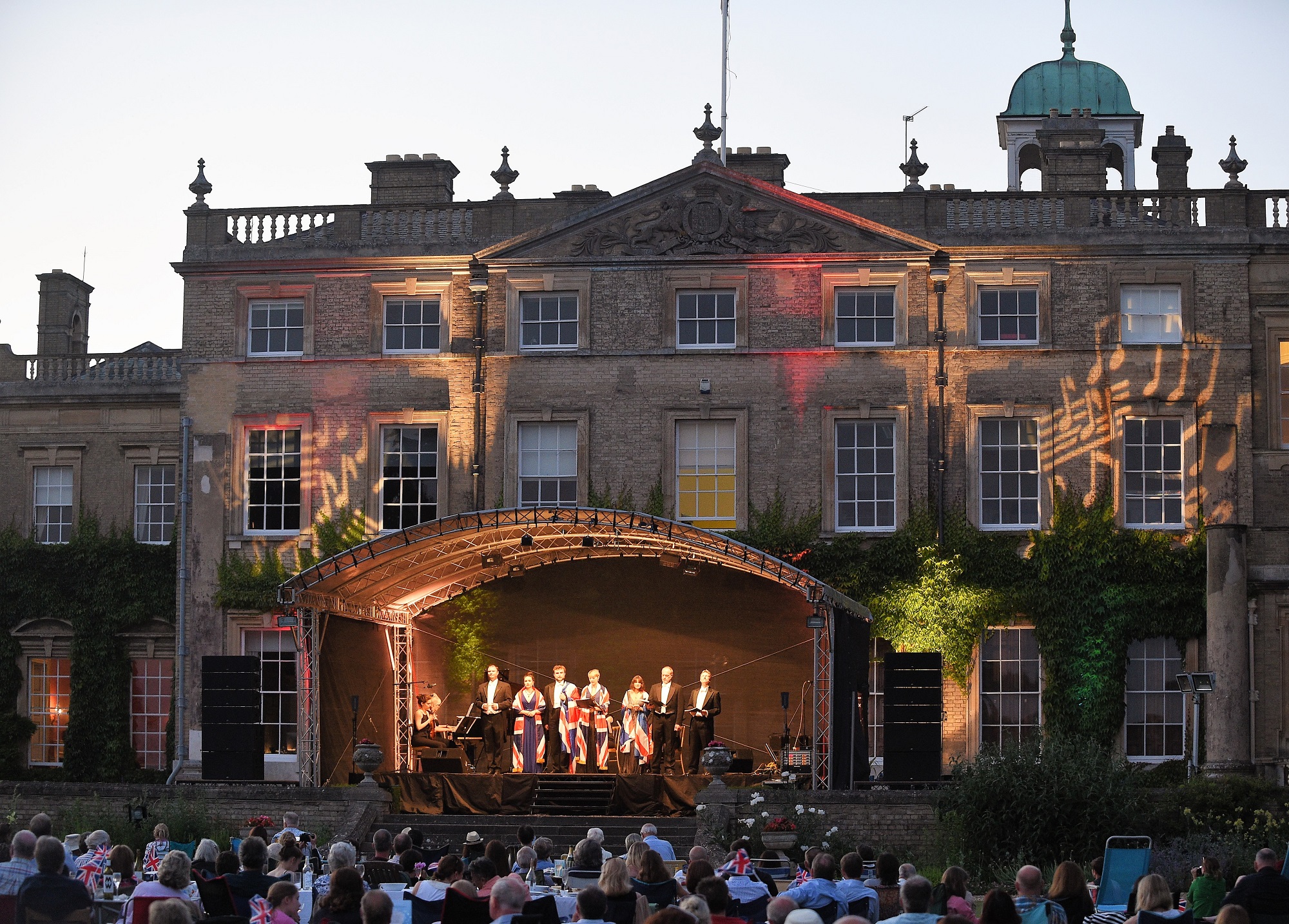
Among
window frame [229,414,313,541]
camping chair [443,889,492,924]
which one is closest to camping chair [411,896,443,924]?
camping chair [443,889,492,924]

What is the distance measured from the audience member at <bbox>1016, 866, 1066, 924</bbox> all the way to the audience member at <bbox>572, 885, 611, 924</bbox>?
2.76 m

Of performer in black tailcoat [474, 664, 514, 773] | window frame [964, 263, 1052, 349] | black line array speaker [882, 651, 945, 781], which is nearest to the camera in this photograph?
black line array speaker [882, 651, 945, 781]

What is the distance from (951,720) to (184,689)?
11678 mm

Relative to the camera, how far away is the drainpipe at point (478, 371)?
27.4 m

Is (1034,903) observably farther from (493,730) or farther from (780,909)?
(493,730)

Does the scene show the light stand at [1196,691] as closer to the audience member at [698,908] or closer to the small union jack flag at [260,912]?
the small union jack flag at [260,912]

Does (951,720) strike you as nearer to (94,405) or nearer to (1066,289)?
(1066,289)

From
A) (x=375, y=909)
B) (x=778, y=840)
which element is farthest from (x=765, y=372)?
(x=375, y=909)

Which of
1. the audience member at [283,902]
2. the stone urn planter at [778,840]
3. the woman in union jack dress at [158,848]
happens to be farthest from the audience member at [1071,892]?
the stone urn planter at [778,840]

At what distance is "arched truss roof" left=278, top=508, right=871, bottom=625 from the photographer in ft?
76.9

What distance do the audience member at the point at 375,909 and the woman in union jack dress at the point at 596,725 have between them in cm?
1631

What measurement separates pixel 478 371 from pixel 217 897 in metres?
16.8

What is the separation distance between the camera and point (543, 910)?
32.1ft

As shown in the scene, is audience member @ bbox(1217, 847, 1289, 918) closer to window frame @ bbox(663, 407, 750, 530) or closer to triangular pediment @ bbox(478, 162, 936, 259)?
window frame @ bbox(663, 407, 750, 530)
